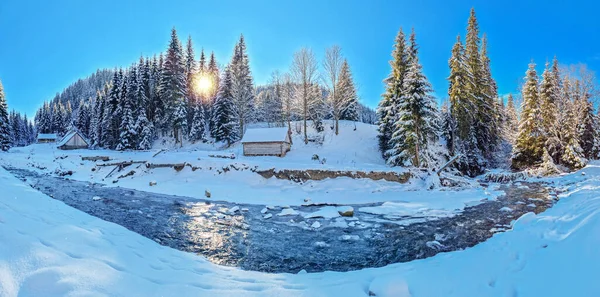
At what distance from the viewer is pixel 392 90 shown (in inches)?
1143

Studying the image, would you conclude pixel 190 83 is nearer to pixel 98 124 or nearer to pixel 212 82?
pixel 212 82

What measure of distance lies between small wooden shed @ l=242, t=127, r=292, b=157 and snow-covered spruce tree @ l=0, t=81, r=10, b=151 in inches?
1371

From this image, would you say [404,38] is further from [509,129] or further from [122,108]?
[122,108]

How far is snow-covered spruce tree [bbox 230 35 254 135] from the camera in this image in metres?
41.3

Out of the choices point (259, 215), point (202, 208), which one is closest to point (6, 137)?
point (202, 208)

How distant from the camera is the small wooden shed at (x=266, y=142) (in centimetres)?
3078

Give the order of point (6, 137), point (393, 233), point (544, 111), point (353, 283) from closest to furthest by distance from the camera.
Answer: point (353, 283)
point (393, 233)
point (544, 111)
point (6, 137)

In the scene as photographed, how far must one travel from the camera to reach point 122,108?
42.3 metres

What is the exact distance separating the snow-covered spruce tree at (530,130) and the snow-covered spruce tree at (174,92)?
4034 cm

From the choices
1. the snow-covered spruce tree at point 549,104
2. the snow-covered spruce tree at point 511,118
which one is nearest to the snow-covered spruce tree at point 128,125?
the snow-covered spruce tree at point 549,104

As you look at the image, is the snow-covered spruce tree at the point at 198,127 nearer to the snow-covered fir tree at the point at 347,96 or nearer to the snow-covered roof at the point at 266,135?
the snow-covered roof at the point at 266,135

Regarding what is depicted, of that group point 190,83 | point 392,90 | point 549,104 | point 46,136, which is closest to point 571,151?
point 549,104

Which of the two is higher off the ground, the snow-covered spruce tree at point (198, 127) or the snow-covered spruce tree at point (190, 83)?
the snow-covered spruce tree at point (190, 83)

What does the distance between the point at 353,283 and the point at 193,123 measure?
42.2 meters
